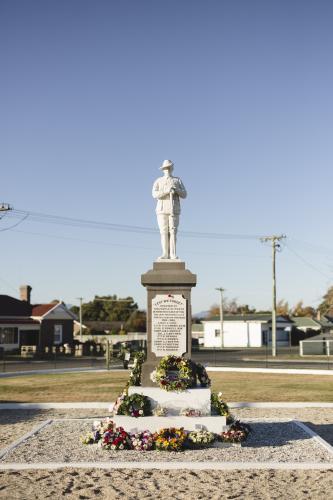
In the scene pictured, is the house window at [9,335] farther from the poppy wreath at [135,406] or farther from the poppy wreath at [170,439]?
the poppy wreath at [170,439]

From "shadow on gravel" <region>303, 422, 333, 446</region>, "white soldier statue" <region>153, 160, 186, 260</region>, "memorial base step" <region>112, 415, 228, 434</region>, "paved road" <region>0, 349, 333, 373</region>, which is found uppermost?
"white soldier statue" <region>153, 160, 186, 260</region>

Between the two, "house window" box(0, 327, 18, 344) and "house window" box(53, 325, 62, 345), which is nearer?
"house window" box(0, 327, 18, 344)

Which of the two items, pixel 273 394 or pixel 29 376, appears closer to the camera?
pixel 273 394

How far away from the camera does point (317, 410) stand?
59.5 ft

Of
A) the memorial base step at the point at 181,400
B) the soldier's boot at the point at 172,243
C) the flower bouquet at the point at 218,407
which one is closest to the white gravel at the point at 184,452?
the flower bouquet at the point at 218,407

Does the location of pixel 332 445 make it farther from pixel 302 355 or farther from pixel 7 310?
pixel 7 310

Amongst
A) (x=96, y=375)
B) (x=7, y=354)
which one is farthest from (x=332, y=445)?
(x=7, y=354)

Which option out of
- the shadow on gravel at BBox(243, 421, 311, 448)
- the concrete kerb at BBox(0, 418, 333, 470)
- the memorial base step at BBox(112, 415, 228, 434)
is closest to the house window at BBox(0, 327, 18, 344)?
the shadow on gravel at BBox(243, 421, 311, 448)

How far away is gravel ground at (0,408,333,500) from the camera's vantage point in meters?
8.73

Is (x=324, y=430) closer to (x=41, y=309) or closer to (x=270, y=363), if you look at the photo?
(x=270, y=363)

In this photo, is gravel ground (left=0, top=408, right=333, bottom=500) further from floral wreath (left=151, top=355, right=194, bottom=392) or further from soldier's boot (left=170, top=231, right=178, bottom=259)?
soldier's boot (left=170, top=231, right=178, bottom=259)

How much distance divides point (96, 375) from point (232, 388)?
9409 mm

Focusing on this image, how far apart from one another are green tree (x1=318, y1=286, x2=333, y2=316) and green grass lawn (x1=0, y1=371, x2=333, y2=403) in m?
59.0

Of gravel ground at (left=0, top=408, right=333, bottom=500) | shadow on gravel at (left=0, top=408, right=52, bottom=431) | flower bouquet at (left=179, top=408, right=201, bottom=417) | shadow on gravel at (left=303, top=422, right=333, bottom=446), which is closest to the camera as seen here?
gravel ground at (left=0, top=408, right=333, bottom=500)
